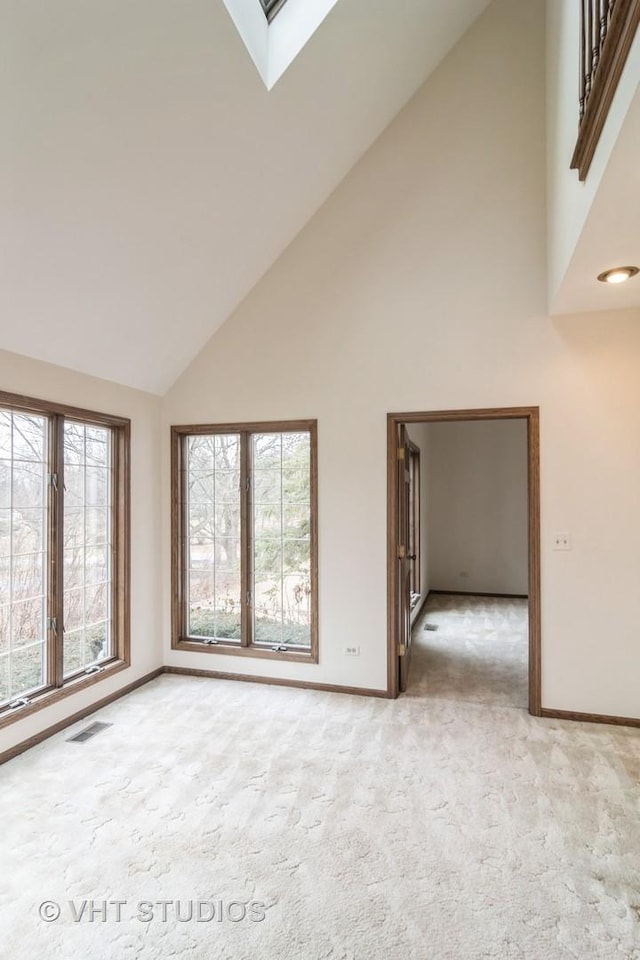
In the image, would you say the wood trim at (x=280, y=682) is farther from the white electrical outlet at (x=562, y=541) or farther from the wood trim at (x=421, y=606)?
the wood trim at (x=421, y=606)

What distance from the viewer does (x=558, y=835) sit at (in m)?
2.29

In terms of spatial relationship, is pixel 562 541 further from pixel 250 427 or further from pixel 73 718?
pixel 73 718

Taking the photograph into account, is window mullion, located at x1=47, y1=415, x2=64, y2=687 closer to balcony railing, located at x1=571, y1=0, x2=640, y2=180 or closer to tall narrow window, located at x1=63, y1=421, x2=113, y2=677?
tall narrow window, located at x1=63, y1=421, x2=113, y2=677

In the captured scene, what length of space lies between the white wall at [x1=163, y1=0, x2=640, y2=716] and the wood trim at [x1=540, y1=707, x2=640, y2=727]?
38 mm

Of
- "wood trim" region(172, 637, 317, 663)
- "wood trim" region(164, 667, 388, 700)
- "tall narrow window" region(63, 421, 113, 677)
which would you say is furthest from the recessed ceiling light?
"tall narrow window" region(63, 421, 113, 677)

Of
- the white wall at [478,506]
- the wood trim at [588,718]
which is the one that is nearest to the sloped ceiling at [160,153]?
the wood trim at [588,718]

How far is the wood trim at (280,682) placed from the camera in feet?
12.5

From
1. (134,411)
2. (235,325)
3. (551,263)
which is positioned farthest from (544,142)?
(134,411)

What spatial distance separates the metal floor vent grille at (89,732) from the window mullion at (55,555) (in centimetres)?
34

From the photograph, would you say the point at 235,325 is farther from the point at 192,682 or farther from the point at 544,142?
the point at 192,682

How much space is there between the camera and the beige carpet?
5.87ft

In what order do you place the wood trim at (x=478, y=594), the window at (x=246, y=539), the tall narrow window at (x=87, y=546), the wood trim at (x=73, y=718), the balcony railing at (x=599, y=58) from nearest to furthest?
the balcony railing at (x=599, y=58) → the wood trim at (x=73, y=718) → the tall narrow window at (x=87, y=546) → the window at (x=246, y=539) → the wood trim at (x=478, y=594)

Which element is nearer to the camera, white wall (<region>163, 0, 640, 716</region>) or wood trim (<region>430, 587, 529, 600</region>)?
white wall (<region>163, 0, 640, 716</region>)

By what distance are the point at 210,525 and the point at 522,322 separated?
2.88 metres
